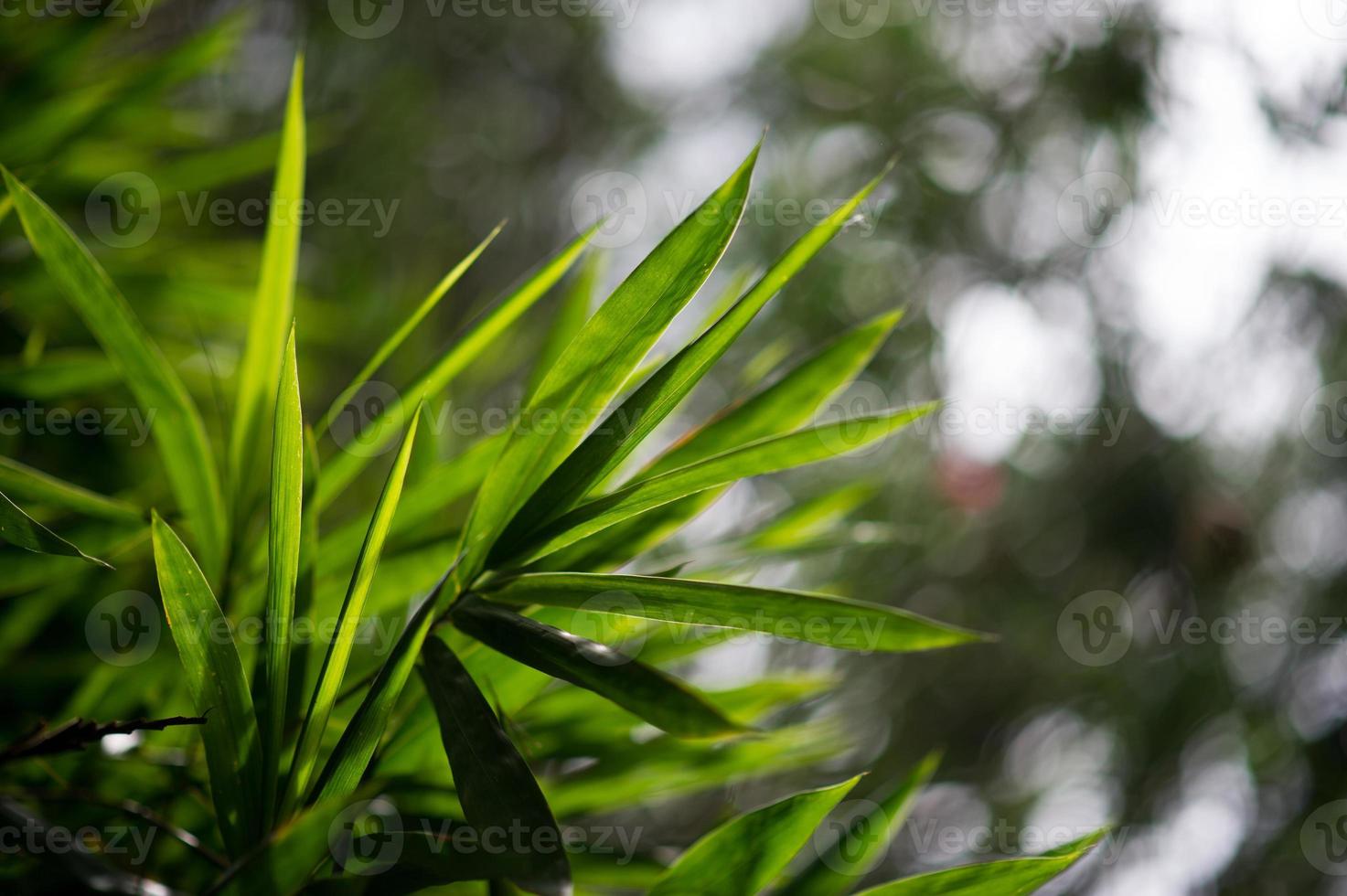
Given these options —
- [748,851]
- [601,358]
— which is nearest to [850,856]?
[748,851]

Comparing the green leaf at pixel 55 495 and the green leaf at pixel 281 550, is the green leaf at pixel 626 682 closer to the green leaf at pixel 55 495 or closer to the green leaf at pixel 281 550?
the green leaf at pixel 281 550

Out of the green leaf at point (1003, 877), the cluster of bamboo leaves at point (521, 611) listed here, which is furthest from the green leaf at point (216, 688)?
the green leaf at point (1003, 877)

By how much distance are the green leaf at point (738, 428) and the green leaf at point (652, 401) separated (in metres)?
0.08

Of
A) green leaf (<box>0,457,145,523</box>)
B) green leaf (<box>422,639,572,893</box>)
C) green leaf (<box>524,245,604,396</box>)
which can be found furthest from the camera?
green leaf (<box>524,245,604,396</box>)

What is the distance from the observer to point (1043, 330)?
4.44 ft

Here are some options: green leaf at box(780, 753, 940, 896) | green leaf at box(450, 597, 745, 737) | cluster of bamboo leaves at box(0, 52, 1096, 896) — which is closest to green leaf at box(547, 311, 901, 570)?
cluster of bamboo leaves at box(0, 52, 1096, 896)

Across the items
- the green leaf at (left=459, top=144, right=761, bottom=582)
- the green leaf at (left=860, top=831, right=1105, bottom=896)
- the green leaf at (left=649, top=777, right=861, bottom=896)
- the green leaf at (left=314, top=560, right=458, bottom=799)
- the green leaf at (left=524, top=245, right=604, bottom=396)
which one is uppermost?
the green leaf at (left=524, top=245, right=604, bottom=396)

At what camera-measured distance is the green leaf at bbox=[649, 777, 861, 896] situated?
376mm

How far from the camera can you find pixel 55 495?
46cm

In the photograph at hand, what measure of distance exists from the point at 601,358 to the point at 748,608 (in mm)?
130

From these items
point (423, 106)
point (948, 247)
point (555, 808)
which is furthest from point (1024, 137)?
point (555, 808)

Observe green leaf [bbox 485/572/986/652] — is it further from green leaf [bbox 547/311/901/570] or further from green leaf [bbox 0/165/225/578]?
green leaf [bbox 0/165/225/578]

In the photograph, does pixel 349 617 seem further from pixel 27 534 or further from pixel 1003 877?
pixel 1003 877

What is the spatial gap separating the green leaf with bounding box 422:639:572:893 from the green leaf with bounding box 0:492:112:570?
0.15m
